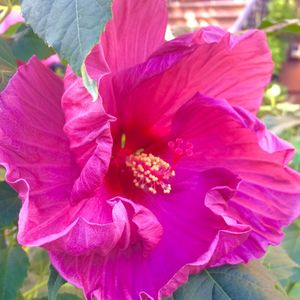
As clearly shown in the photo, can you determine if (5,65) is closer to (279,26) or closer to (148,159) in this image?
(148,159)

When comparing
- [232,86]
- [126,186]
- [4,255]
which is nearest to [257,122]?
[232,86]

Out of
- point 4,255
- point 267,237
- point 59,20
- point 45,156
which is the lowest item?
point 4,255

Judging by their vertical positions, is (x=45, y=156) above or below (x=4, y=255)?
above

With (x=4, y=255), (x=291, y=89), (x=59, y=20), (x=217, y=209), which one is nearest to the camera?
(x=59, y=20)

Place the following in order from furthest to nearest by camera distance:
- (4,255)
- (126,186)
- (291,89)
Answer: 1. (291,89)
2. (4,255)
3. (126,186)

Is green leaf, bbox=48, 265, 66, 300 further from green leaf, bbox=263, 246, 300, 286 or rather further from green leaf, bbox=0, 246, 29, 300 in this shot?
green leaf, bbox=263, 246, 300, 286

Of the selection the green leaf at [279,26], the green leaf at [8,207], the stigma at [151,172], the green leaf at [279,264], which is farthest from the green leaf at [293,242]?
the green leaf at [8,207]

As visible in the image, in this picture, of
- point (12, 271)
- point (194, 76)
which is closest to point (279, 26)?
point (194, 76)

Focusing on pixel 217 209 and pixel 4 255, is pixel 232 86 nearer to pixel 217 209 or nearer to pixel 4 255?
pixel 217 209

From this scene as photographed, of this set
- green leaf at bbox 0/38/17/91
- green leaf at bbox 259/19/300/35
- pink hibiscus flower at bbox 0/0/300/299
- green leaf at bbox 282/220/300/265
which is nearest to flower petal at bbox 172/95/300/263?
pink hibiscus flower at bbox 0/0/300/299
